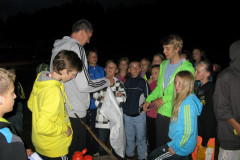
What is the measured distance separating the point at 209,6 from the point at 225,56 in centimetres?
631

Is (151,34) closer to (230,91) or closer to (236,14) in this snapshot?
(236,14)

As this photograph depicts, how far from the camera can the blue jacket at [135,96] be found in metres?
3.44

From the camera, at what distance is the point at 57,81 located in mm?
2010

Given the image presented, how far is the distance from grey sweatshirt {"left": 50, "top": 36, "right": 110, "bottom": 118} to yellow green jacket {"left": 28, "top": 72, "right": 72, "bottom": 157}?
0.33 metres

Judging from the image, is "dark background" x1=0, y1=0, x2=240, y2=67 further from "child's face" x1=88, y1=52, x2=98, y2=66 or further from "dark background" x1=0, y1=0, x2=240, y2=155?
"child's face" x1=88, y1=52, x2=98, y2=66

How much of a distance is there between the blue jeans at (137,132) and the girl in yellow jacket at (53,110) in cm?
155

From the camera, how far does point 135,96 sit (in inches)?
137

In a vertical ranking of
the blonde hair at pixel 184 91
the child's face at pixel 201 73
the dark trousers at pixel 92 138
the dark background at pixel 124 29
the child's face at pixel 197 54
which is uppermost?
the dark background at pixel 124 29

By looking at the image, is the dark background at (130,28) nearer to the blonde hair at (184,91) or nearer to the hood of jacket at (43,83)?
the blonde hair at (184,91)

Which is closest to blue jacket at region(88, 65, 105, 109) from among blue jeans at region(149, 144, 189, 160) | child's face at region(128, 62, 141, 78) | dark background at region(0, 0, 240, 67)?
child's face at region(128, 62, 141, 78)

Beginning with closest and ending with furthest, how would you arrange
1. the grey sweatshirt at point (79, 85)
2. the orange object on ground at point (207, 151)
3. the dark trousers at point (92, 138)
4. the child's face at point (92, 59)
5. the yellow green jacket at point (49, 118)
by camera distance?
the yellow green jacket at point (49, 118) → the grey sweatshirt at point (79, 85) → the orange object on ground at point (207, 151) → the dark trousers at point (92, 138) → the child's face at point (92, 59)

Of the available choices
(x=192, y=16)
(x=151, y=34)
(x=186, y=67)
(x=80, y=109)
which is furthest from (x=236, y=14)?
(x=80, y=109)

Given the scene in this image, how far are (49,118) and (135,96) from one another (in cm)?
194

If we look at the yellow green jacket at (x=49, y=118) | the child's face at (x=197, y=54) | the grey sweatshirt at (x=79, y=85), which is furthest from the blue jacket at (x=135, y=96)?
the child's face at (x=197, y=54)
